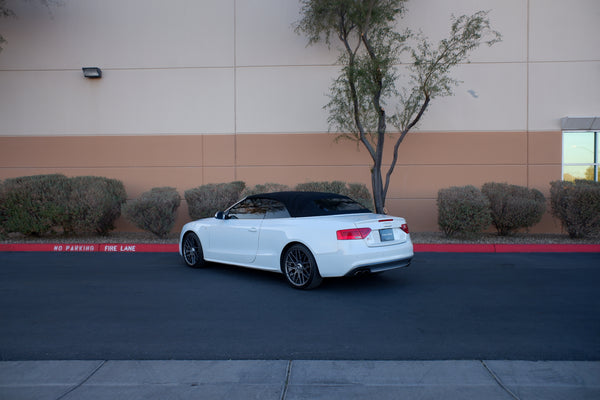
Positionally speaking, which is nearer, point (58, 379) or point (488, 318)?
point (58, 379)

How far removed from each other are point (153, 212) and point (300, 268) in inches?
240

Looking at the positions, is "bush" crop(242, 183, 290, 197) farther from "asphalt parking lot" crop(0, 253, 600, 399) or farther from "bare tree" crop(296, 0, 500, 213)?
"asphalt parking lot" crop(0, 253, 600, 399)

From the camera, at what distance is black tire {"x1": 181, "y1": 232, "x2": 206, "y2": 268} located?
868 cm

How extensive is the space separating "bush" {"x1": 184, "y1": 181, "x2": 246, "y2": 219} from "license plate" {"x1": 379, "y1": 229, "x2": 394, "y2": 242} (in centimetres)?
622

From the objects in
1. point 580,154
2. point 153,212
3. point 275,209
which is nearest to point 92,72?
point 153,212

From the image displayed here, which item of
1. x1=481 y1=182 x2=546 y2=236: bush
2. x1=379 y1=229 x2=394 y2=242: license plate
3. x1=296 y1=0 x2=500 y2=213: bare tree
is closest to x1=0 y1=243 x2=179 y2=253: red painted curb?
x1=296 y1=0 x2=500 y2=213: bare tree

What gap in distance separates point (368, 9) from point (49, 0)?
971 cm

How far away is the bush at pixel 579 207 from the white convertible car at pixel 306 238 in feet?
21.3

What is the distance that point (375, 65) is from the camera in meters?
11.5

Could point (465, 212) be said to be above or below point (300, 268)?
above

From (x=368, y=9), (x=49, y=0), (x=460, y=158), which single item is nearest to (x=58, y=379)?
(x=368, y=9)

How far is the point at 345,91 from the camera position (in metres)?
12.2

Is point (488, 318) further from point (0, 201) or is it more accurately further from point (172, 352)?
point (0, 201)

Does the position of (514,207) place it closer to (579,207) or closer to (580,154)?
(579,207)
